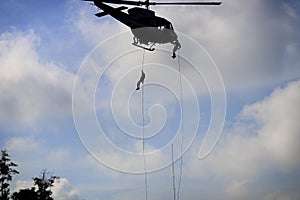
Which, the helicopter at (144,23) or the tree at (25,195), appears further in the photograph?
the tree at (25,195)

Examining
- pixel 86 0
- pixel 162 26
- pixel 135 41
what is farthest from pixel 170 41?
pixel 86 0

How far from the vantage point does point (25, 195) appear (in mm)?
74625

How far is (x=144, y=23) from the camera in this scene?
100 ft

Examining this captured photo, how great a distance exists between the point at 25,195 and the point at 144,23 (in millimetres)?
55057

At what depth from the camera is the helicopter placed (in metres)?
29.4

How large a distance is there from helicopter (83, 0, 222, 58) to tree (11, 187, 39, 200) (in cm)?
5412

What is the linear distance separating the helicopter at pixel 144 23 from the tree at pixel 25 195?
178ft

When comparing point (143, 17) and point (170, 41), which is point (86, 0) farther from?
point (170, 41)

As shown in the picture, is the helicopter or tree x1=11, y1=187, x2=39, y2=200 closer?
the helicopter

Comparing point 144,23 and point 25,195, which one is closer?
point 144,23

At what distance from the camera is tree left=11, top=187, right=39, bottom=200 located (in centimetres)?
7412

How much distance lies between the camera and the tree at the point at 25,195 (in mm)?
74125

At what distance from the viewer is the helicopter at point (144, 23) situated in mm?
29375

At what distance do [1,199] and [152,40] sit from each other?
50.8 meters
